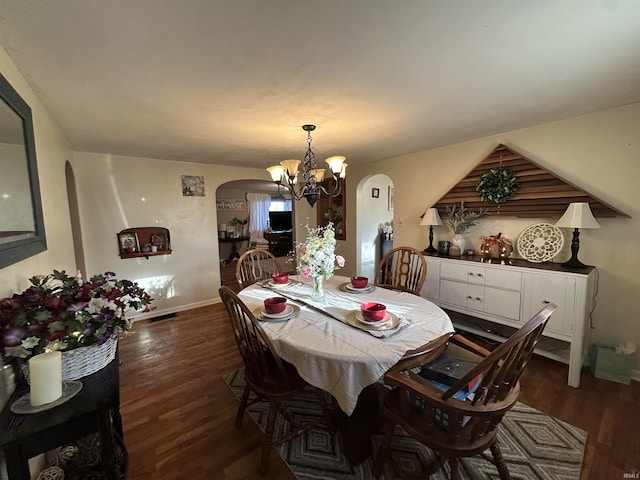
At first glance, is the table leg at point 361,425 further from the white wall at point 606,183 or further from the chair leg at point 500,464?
the white wall at point 606,183

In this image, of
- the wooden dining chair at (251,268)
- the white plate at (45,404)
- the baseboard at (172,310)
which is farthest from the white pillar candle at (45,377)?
the baseboard at (172,310)

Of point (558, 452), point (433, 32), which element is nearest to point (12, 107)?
point (433, 32)

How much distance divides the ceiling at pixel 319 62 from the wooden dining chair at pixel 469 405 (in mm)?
1275

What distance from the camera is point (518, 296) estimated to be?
230cm

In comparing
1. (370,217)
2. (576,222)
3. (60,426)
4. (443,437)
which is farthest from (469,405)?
(370,217)

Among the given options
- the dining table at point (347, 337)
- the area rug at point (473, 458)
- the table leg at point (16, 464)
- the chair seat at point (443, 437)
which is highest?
the dining table at point (347, 337)

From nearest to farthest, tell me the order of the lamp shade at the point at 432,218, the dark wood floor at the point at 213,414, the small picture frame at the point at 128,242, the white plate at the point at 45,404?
1. the white plate at the point at 45,404
2. the dark wood floor at the point at 213,414
3. the lamp shade at the point at 432,218
4. the small picture frame at the point at 128,242

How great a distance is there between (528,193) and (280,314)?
2605 millimetres

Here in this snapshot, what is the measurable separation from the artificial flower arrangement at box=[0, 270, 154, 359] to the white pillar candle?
0.21 ft

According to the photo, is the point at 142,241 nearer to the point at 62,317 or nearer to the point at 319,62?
the point at 62,317

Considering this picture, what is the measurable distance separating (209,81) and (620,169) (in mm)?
3181

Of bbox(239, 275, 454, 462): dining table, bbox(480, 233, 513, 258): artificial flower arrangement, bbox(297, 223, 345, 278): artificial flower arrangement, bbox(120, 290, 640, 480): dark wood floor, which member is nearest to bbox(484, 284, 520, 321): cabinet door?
bbox(480, 233, 513, 258): artificial flower arrangement

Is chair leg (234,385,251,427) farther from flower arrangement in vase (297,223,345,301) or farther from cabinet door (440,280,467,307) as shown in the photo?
cabinet door (440,280,467,307)

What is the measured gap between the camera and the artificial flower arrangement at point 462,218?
9.35ft
